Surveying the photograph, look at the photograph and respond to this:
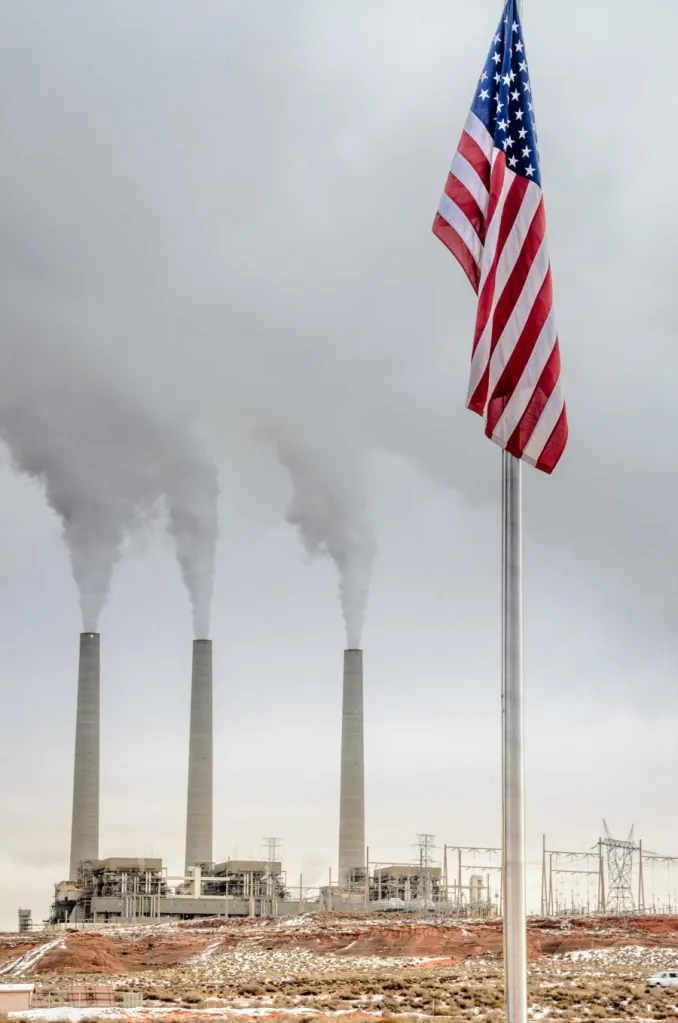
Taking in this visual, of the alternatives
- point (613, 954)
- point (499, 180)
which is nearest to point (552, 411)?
point (499, 180)

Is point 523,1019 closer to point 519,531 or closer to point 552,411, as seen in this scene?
point 519,531

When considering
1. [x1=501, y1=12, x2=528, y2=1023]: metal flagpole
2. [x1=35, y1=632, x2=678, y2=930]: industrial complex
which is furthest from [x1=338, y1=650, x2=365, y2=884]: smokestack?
[x1=501, y1=12, x2=528, y2=1023]: metal flagpole

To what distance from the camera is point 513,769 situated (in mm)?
10945

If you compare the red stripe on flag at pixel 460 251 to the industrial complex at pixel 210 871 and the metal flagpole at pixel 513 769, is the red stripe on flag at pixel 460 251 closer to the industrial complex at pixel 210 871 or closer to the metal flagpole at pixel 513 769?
the metal flagpole at pixel 513 769

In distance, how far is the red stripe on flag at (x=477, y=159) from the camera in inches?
464

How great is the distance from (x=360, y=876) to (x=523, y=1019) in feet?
272

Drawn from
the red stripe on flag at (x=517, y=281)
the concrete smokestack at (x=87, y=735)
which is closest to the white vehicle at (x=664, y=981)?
the red stripe on flag at (x=517, y=281)

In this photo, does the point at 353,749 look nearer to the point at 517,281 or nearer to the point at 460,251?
the point at 460,251

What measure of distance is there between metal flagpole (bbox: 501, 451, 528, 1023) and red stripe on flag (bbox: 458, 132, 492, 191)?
9.46 feet

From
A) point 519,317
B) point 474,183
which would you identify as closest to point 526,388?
point 519,317

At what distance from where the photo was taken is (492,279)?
1149 centimetres

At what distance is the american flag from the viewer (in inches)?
452

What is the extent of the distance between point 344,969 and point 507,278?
40.7m

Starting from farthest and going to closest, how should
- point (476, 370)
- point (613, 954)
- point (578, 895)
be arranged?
point (578, 895), point (613, 954), point (476, 370)
